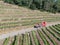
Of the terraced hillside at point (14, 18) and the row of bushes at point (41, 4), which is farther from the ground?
the terraced hillside at point (14, 18)

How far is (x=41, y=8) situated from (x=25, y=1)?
722 cm

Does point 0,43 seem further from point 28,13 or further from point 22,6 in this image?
point 22,6

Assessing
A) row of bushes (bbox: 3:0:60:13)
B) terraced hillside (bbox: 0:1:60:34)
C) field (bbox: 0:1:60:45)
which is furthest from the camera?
row of bushes (bbox: 3:0:60:13)

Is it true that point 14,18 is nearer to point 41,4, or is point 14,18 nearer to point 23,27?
point 23,27

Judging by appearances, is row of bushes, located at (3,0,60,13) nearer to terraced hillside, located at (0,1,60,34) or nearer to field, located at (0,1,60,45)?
field, located at (0,1,60,45)

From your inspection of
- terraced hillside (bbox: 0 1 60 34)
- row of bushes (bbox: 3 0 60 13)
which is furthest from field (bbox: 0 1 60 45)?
row of bushes (bbox: 3 0 60 13)

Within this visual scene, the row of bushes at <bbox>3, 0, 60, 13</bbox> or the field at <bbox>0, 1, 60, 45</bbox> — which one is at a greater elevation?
the field at <bbox>0, 1, 60, 45</bbox>

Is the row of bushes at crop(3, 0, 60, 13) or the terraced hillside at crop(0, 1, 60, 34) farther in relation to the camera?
the row of bushes at crop(3, 0, 60, 13)

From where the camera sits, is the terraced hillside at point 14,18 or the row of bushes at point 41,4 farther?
the row of bushes at point 41,4

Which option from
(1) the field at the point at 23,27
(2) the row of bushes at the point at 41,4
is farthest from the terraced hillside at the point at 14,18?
(2) the row of bushes at the point at 41,4

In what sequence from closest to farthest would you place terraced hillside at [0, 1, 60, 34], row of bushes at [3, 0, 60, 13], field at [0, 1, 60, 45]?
1. field at [0, 1, 60, 45]
2. terraced hillside at [0, 1, 60, 34]
3. row of bushes at [3, 0, 60, 13]

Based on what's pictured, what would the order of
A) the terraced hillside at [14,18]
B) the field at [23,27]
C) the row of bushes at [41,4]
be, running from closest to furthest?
the field at [23,27] < the terraced hillside at [14,18] < the row of bushes at [41,4]

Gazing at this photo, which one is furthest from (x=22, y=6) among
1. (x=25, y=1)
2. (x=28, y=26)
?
(x=28, y=26)

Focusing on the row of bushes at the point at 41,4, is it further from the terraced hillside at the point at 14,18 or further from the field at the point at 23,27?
the terraced hillside at the point at 14,18
